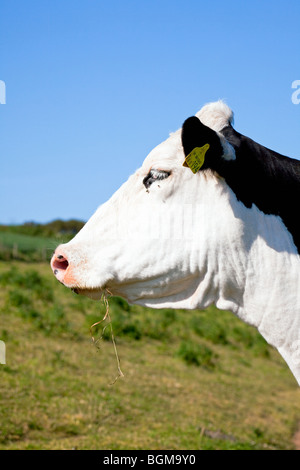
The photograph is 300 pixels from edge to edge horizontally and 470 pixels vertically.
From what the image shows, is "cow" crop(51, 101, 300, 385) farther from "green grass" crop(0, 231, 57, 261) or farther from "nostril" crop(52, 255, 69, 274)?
"green grass" crop(0, 231, 57, 261)

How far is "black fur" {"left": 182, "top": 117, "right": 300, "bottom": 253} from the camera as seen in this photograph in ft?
6.72

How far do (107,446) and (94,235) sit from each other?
4013 millimetres

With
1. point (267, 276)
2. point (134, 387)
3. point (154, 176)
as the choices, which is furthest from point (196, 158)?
point (134, 387)

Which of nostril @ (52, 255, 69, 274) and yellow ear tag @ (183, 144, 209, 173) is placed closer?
yellow ear tag @ (183, 144, 209, 173)

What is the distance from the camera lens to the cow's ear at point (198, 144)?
1980 millimetres

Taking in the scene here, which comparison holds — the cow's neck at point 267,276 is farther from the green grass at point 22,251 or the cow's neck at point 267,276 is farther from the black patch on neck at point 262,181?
the green grass at point 22,251

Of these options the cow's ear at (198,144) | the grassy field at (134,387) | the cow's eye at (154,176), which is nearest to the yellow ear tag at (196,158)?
the cow's ear at (198,144)

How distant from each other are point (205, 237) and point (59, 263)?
0.58 m

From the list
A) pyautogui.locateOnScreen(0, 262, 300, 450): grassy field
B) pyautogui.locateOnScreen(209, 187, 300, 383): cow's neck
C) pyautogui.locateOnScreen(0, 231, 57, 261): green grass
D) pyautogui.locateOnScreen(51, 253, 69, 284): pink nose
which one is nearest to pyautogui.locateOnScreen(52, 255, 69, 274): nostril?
pyautogui.locateOnScreen(51, 253, 69, 284): pink nose

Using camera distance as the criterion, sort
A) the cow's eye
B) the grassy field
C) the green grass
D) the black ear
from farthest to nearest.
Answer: the green grass < the grassy field < the cow's eye < the black ear

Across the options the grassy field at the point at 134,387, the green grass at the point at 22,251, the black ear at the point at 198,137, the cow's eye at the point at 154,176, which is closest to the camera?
the black ear at the point at 198,137

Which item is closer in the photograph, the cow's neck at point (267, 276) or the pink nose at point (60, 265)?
the cow's neck at point (267, 276)

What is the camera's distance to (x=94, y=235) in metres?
2.16
